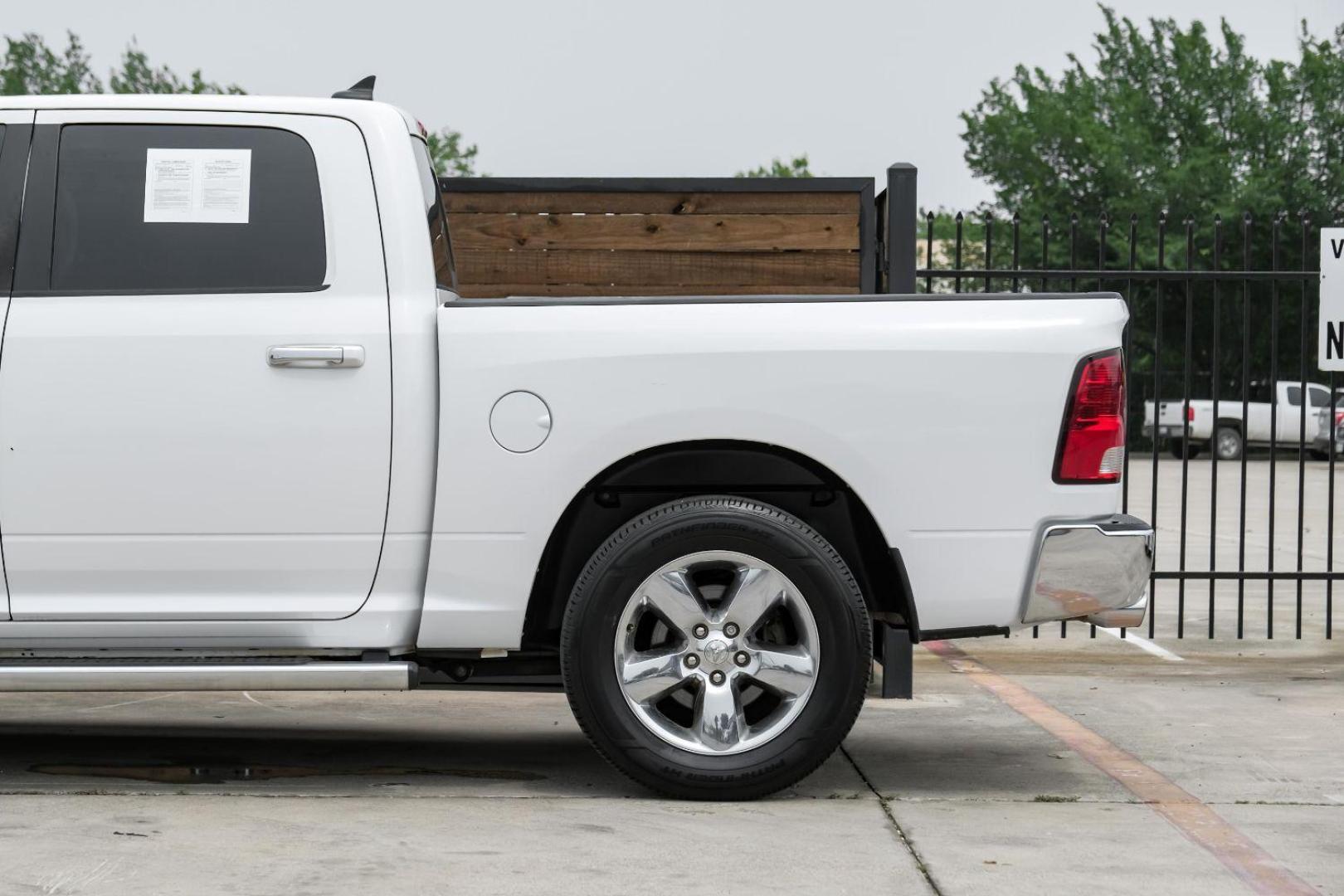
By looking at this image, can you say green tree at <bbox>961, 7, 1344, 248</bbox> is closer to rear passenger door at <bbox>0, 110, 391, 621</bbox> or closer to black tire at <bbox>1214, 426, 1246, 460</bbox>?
black tire at <bbox>1214, 426, 1246, 460</bbox>

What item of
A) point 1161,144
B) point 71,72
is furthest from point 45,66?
point 1161,144

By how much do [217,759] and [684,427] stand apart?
209 cm

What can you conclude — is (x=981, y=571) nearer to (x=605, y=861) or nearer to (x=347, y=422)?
(x=605, y=861)

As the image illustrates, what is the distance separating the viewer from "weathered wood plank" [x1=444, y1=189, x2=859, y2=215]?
26.9ft

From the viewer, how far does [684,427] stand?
507 centimetres

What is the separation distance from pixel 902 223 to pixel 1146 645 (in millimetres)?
2939

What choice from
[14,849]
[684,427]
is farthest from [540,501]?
[14,849]

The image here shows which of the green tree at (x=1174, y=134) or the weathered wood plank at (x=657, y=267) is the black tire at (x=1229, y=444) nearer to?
the green tree at (x=1174, y=134)

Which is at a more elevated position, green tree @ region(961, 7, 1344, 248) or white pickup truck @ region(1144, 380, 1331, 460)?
green tree @ region(961, 7, 1344, 248)

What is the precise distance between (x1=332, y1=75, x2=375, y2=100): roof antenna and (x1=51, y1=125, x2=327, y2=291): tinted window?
23 centimetres

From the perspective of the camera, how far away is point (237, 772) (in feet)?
18.6

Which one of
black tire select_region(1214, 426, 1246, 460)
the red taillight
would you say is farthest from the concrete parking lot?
black tire select_region(1214, 426, 1246, 460)

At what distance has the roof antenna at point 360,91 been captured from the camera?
5430 millimetres

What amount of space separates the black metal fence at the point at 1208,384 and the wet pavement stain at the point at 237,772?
3014 mm
